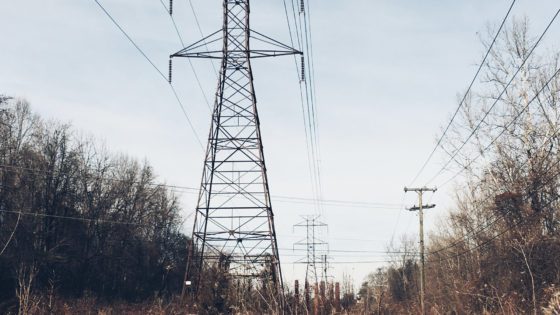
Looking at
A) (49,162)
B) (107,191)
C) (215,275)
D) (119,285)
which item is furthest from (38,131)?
(215,275)

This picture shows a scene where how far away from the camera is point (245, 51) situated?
58.3ft

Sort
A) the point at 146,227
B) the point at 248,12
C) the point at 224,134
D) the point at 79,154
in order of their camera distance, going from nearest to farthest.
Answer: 1. the point at 224,134
2. the point at 248,12
3. the point at 79,154
4. the point at 146,227

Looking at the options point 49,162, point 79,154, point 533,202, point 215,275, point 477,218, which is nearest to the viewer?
point 215,275

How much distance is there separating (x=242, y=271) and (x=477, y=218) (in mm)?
21425

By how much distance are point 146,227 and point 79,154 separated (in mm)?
12311

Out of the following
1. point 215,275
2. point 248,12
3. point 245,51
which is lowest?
point 215,275

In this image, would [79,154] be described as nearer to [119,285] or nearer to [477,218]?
[119,285]

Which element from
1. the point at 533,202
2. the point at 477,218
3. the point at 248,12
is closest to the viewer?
the point at 248,12

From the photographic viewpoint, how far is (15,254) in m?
33.0

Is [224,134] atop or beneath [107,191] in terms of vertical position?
beneath

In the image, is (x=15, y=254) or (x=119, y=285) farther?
(x=119, y=285)

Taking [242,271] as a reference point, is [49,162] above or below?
above

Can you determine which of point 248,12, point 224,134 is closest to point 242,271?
point 224,134

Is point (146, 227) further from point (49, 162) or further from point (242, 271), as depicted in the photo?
point (242, 271)
